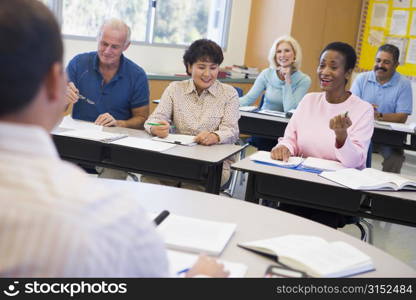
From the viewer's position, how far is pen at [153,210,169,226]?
1.58 meters

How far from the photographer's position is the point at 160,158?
279 cm

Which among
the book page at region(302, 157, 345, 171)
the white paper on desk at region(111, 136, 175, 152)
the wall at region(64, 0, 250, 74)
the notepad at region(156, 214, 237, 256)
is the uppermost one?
the wall at region(64, 0, 250, 74)

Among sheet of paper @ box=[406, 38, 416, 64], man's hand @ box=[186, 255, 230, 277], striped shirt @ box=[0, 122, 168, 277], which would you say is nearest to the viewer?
striped shirt @ box=[0, 122, 168, 277]

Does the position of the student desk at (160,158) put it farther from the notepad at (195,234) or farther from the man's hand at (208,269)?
the man's hand at (208,269)

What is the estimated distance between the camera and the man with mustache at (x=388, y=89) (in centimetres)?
496

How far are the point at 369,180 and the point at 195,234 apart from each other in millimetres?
1198

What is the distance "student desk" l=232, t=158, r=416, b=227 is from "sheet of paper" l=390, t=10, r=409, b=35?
5151mm

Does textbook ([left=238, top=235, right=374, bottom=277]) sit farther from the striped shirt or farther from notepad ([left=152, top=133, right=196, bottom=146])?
notepad ([left=152, top=133, right=196, bottom=146])

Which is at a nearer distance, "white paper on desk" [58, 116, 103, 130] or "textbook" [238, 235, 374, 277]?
"textbook" [238, 235, 374, 277]

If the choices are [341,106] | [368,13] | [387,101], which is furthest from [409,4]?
[341,106]

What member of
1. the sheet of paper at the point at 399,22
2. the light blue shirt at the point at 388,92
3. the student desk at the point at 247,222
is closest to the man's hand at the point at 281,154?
the student desk at the point at 247,222

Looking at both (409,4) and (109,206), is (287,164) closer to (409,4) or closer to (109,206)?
(109,206)

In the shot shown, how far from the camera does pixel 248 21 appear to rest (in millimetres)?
7195

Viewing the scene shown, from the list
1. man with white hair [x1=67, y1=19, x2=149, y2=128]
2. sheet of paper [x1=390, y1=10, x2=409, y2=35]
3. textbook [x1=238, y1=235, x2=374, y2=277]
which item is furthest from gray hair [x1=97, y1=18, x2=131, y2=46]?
sheet of paper [x1=390, y1=10, x2=409, y2=35]
